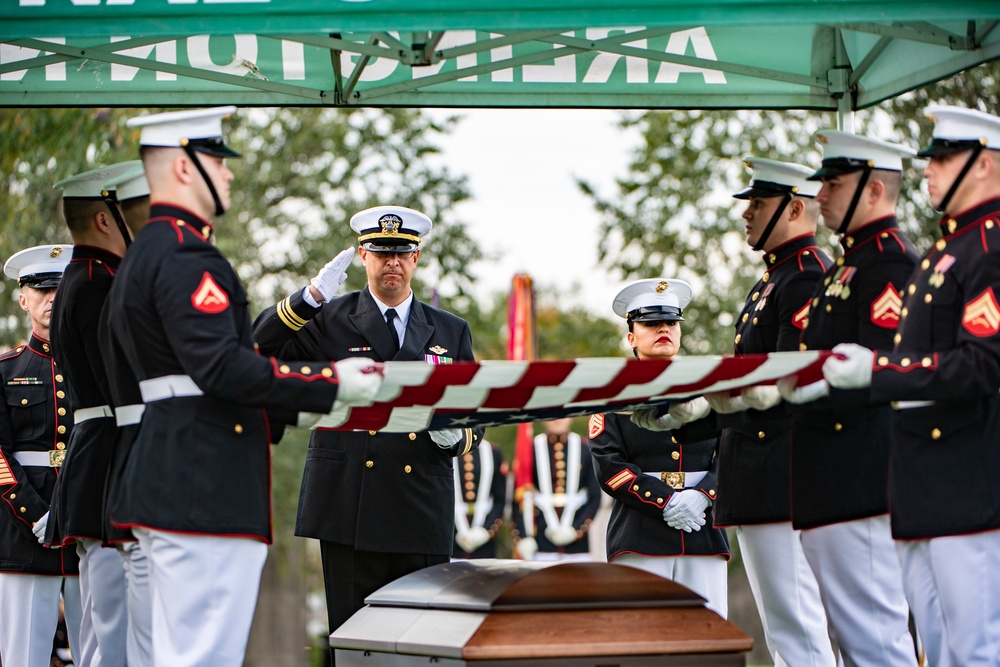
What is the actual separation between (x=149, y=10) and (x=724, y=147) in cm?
1267

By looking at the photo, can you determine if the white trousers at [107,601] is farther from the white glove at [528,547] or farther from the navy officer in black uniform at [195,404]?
the white glove at [528,547]

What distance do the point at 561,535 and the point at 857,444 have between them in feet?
25.0

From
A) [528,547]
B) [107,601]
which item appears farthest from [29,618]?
[528,547]

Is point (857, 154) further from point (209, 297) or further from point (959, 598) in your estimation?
point (209, 297)

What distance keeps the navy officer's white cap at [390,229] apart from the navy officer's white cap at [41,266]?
1536 mm

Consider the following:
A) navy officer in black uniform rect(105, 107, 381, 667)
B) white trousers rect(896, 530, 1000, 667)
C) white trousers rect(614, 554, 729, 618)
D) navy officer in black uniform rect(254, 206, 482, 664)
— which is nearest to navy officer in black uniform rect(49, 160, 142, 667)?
navy officer in black uniform rect(105, 107, 381, 667)

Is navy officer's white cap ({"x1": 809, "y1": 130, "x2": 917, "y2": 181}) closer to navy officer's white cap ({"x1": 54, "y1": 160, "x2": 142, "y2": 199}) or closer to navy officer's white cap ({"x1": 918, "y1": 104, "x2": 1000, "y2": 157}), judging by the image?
navy officer's white cap ({"x1": 918, "y1": 104, "x2": 1000, "y2": 157})

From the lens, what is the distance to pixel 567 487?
491 inches

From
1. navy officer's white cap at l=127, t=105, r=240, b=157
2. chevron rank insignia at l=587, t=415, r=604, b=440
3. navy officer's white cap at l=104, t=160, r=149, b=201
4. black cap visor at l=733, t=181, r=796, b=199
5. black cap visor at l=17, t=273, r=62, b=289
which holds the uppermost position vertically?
navy officer's white cap at l=127, t=105, r=240, b=157

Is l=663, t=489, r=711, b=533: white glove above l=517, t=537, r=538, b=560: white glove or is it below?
above

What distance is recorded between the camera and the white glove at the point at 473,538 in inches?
496

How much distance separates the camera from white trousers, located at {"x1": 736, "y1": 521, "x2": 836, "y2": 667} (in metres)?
5.43

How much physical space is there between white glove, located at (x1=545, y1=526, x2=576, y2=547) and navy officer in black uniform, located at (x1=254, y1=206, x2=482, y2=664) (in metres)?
6.45

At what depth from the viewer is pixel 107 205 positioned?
16.3 feet
